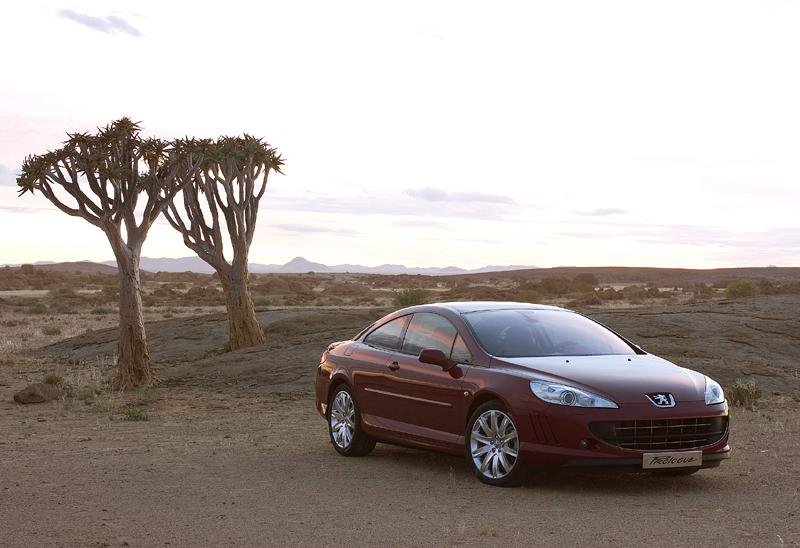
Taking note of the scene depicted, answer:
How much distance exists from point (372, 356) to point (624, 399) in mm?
3074

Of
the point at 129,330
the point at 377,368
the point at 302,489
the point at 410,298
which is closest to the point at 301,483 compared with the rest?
the point at 302,489

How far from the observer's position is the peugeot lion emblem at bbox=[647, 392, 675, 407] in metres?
9.11

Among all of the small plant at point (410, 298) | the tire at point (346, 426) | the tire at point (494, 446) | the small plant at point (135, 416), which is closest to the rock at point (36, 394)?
the small plant at point (135, 416)

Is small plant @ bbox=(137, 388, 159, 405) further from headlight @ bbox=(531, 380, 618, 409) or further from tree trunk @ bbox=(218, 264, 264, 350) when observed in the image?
headlight @ bbox=(531, 380, 618, 409)

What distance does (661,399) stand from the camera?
916 cm

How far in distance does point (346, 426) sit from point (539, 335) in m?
2.41

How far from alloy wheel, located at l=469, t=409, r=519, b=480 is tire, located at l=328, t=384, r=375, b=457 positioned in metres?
1.97

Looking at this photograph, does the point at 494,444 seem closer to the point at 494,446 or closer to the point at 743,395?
the point at 494,446

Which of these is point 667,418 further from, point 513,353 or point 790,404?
point 790,404

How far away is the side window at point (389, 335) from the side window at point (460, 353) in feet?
2.88

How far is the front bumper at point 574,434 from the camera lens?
8.95m

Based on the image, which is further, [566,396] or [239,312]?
[239,312]

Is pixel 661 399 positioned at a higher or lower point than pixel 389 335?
lower

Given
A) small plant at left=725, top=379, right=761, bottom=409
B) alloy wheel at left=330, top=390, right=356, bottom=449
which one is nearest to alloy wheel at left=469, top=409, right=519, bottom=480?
alloy wheel at left=330, top=390, right=356, bottom=449
